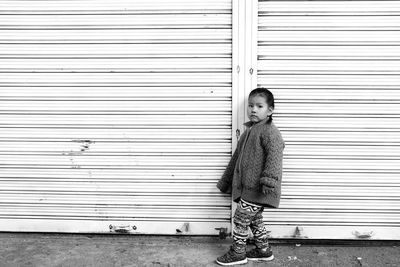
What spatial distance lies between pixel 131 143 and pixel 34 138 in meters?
1.02

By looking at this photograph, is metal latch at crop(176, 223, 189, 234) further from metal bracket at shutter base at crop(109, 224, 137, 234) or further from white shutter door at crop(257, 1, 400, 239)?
white shutter door at crop(257, 1, 400, 239)

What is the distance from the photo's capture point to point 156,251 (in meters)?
4.23

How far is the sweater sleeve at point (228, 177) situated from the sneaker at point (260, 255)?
655 mm

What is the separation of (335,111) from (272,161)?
3.05 ft

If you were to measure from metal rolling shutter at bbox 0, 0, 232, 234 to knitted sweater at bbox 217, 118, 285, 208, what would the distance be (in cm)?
36

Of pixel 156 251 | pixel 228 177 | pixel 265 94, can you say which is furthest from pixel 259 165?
pixel 156 251

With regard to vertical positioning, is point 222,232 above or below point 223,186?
below

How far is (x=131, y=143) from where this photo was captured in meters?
4.29

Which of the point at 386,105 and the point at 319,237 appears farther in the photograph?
the point at 319,237

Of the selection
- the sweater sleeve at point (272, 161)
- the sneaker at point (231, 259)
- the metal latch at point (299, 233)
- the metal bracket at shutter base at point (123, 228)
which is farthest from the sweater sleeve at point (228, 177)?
the metal bracket at shutter base at point (123, 228)

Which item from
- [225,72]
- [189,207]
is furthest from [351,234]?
[225,72]

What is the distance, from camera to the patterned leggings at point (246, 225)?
3.95 m

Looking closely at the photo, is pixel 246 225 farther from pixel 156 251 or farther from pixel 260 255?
pixel 156 251

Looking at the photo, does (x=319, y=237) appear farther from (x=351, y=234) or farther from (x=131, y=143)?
(x=131, y=143)
